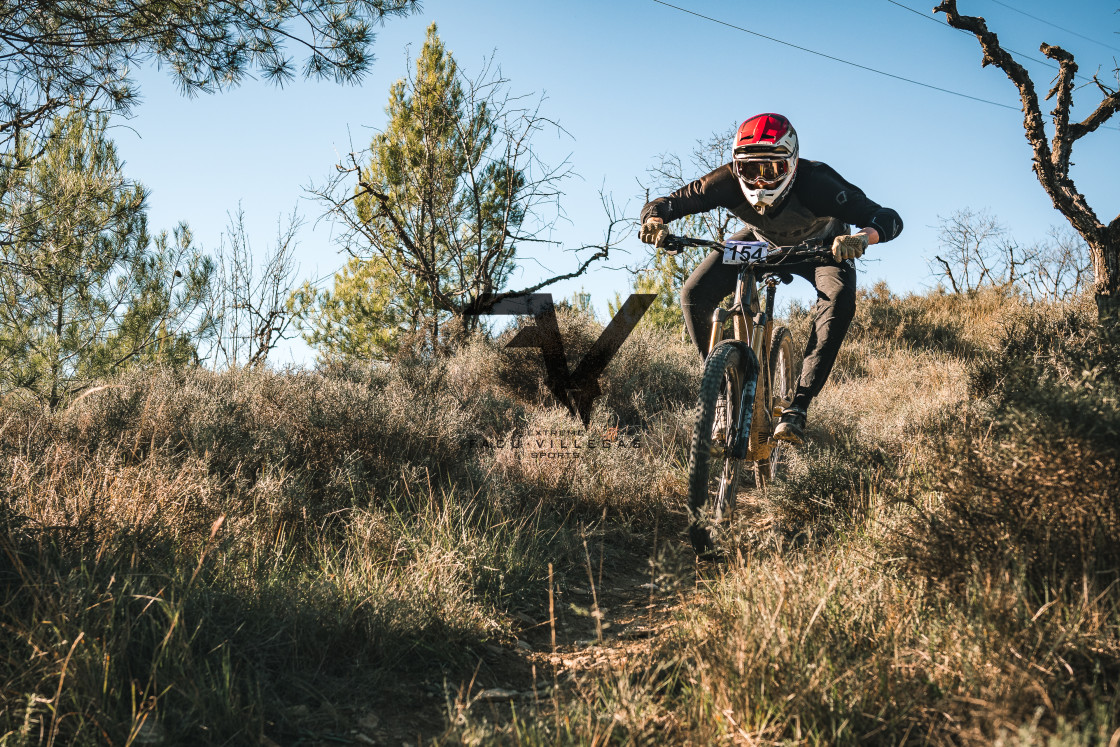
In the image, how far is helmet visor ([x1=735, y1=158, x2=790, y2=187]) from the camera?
→ 4426 millimetres

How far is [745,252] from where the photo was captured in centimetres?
410

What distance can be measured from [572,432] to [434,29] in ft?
32.6

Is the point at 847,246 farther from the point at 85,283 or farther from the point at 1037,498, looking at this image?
the point at 85,283

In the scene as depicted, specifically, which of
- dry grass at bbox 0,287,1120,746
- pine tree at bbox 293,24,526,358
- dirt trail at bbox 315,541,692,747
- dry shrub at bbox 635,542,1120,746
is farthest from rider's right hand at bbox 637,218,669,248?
pine tree at bbox 293,24,526,358

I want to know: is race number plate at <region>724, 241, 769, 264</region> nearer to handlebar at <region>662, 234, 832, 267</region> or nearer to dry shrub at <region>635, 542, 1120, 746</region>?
handlebar at <region>662, 234, 832, 267</region>

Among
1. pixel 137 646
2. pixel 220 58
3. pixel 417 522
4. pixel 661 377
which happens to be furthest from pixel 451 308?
pixel 137 646

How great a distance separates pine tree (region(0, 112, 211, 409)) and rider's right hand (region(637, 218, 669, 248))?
826 cm

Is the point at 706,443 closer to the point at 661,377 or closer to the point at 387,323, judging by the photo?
the point at 661,377

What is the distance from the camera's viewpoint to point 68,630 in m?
2.29

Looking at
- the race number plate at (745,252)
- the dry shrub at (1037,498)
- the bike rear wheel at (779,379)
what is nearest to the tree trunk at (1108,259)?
the bike rear wheel at (779,379)

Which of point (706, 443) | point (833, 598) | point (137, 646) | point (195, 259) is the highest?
point (195, 259)

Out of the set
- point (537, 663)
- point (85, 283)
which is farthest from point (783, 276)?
point (85, 283)

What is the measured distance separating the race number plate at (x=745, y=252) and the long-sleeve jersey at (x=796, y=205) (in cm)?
70

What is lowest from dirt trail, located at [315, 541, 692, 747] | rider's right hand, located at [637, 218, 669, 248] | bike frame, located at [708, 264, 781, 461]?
dirt trail, located at [315, 541, 692, 747]
